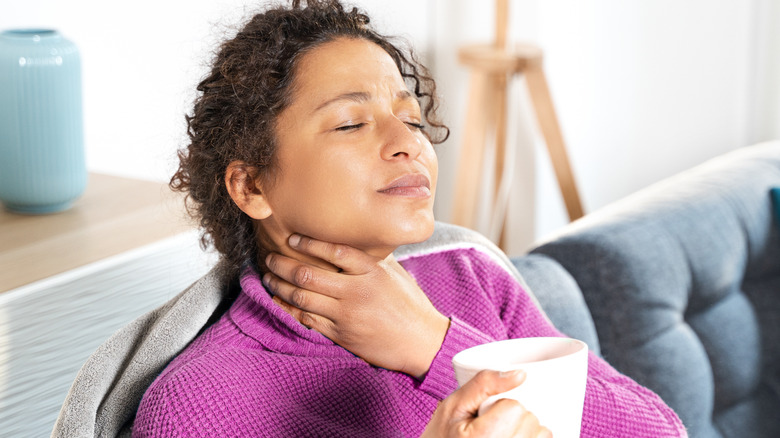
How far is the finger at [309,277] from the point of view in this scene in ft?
3.10

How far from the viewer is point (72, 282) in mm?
Result: 1187

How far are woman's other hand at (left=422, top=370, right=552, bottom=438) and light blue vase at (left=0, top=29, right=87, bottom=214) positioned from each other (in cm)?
92

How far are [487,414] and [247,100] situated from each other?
0.50 metres

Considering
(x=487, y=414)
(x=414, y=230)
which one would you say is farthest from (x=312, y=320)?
(x=487, y=414)

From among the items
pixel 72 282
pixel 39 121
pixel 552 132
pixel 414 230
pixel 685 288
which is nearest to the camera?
pixel 414 230

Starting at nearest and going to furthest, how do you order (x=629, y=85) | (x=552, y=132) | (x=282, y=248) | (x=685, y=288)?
(x=282, y=248) < (x=685, y=288) < (x=552, y=132) < (x=629, y=85)

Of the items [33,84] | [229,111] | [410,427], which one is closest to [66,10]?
[33,84]

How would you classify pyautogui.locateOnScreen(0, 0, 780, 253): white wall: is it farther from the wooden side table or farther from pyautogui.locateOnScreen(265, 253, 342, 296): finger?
pyautogui.locateOnScreen(265, 253, 342, 296): finger

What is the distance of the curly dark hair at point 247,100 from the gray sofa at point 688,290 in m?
0.57

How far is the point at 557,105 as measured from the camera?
3070 millimetres

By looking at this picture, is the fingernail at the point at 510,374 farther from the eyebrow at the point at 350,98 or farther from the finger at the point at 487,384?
the eyebrow at the point at 350,98

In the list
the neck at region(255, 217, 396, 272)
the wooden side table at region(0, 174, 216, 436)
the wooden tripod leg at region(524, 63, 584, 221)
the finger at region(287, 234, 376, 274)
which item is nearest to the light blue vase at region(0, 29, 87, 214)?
the wooden side table at region(0, 174, 216, 436)

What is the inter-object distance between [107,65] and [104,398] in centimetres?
104

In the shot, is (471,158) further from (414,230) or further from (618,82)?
(414,230)
